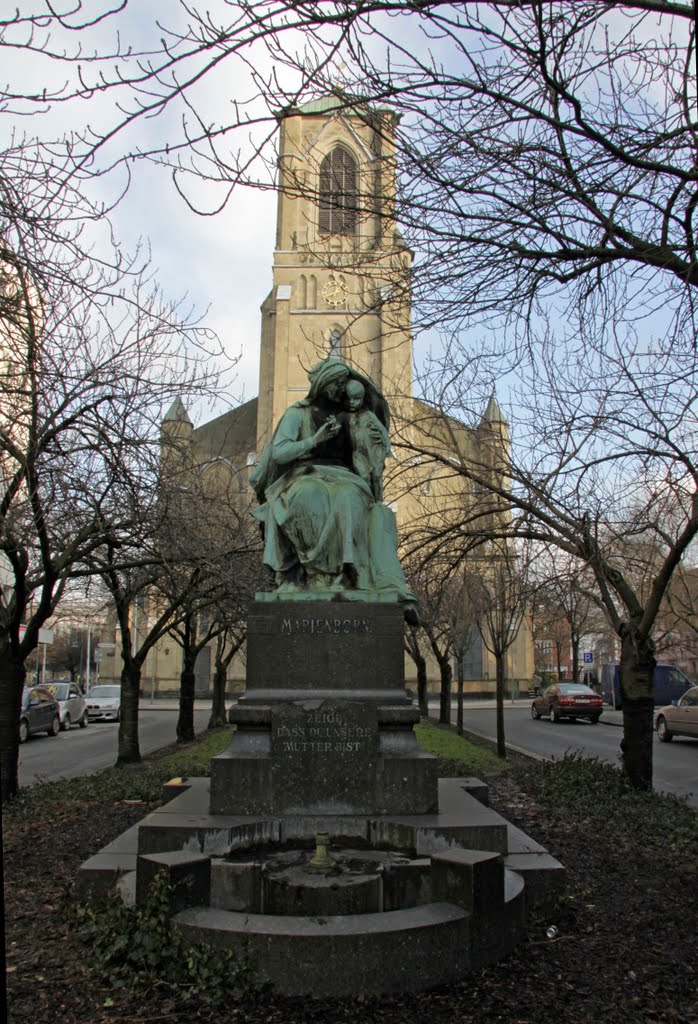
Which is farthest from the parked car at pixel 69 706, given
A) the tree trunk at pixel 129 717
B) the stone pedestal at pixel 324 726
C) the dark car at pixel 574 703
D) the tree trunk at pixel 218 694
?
the stone pedestal at pixel 324 726

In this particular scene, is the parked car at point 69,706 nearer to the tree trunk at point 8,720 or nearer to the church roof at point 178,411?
the tree trunk at point 8,720

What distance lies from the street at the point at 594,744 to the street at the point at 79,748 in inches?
351

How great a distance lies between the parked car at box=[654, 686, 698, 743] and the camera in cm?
2131

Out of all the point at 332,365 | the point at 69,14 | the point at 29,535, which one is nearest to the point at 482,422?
the point at 332,365

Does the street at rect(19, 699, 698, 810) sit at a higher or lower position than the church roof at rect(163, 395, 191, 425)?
lower

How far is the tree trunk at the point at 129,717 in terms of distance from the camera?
15641mm

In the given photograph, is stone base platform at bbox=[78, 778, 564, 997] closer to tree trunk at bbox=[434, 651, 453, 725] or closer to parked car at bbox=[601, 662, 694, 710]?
tree trunk at bbox=[434, 651, 453, 725]

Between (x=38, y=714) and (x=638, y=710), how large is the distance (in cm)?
1991

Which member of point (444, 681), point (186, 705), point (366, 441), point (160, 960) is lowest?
point (186, 705)

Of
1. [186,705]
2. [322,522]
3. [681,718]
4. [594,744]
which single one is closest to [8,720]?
[322,522]

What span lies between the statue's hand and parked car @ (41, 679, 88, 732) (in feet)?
78.9

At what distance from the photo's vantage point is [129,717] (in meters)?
15.8

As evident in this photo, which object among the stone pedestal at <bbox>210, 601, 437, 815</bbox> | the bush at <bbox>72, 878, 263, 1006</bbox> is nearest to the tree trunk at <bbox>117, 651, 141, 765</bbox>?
the stone pedestal at <bbox>210, 601, 437, 815</bbox>

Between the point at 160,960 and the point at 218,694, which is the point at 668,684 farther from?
the point at 160,960
